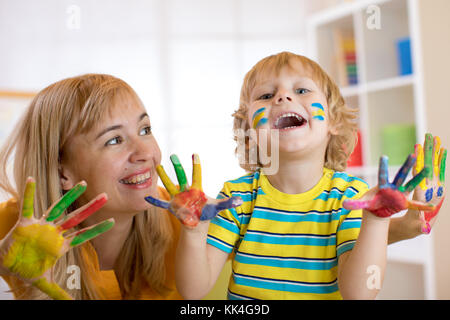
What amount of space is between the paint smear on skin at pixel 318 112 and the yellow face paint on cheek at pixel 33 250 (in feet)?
1.56

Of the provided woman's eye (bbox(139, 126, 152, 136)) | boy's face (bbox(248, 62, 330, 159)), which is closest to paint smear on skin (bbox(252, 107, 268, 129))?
boy's face (bbox(248, 62, 330, 159))

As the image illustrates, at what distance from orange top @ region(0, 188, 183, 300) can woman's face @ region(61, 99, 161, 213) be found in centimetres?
13

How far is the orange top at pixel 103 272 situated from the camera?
3.11 ft

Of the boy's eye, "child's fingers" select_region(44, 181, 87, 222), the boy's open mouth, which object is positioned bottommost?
"child's fingers" select_region(44, 181, 87, 222)

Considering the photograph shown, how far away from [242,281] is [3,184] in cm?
60

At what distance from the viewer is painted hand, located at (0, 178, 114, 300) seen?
64cm

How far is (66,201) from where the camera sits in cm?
64

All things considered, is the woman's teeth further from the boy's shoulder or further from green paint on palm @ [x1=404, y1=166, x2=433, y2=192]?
green paint on palm @ [x1=404, y1=166, x2=433, y2=192]

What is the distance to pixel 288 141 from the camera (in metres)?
0.78

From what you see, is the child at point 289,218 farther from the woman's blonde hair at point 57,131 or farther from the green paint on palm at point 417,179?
the woman's blonde hair at point 57,131

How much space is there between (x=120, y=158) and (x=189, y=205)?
28cm

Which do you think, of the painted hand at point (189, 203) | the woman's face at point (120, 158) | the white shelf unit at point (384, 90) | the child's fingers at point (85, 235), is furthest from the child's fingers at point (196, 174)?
the white shelf unit at point (384, 90)

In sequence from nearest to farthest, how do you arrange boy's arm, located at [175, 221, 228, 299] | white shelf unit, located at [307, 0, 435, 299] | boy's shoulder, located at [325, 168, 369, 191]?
boy's arm, located at [175, 221, 228, 299] → boy's shoulder, located at [325, 168, 369, 191] → white shelf unit, located at [307, 0, 435, 299]

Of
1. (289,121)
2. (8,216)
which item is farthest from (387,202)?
(8,216)
